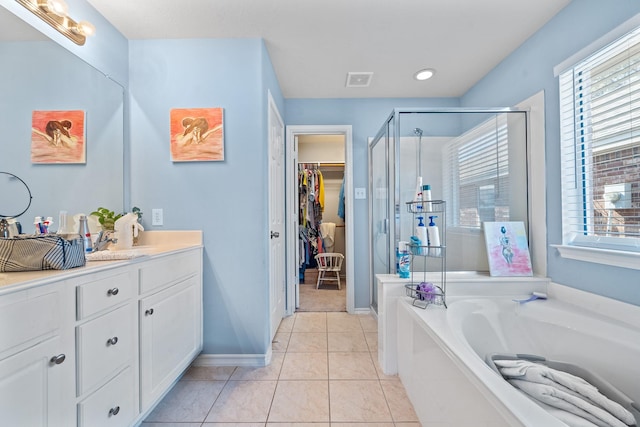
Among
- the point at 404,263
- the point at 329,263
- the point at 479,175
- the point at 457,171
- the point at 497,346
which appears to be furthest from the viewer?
the point at 329,263

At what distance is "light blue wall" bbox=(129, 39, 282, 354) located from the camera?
185 centimetres

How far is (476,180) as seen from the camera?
2074 mm

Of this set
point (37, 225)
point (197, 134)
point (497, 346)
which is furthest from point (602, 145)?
point (37, 225)

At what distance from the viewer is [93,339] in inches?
39.7

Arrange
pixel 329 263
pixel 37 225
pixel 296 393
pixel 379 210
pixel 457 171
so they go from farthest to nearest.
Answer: pixel 329 263
pixel 379 210
pixel 457 171
pixel 296 393
pixel 37 225

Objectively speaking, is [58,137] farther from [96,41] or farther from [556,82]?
[556,82]

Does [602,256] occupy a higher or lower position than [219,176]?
lower

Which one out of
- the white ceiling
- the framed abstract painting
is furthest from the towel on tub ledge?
the white ceiling

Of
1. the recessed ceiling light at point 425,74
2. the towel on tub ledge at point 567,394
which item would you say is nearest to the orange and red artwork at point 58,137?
the towel on tub ledge at point 567,394

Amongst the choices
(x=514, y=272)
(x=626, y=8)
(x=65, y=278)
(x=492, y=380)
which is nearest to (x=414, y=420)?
(x=492, y=380)

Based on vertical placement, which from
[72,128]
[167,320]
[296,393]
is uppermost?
[72,128]

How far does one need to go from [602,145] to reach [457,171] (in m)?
0.87

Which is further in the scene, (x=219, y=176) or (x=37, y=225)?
(x=219, y=176)

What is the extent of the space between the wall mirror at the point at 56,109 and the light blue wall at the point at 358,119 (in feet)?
5.14
